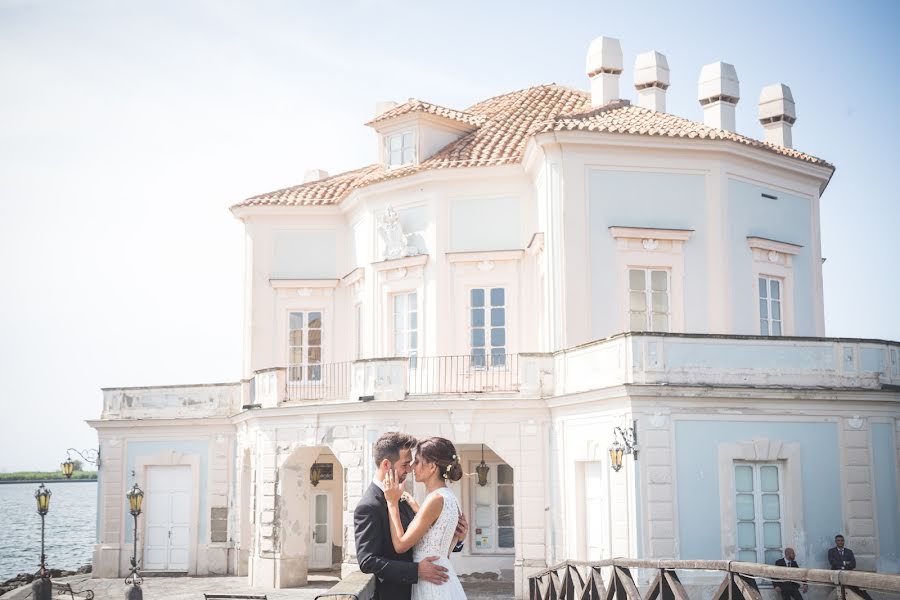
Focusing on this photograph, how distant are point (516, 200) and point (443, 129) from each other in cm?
323

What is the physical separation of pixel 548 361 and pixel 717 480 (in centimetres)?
451

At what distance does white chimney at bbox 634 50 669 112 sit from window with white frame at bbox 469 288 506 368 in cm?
618

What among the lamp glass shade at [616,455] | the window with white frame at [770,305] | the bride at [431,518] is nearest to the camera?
the bride at [431,518]

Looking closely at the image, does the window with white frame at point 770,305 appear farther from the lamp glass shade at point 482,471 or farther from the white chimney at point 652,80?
the lamp glass shade at point 482,471

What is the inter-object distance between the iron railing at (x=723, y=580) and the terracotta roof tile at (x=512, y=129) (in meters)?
10.3

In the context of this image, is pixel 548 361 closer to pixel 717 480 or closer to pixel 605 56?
pixel 717 480

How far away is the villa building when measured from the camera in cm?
1852

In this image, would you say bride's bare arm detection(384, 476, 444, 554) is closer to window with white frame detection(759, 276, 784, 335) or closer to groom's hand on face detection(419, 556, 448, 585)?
groom's hand on face detection(419, 556, 448, 585)

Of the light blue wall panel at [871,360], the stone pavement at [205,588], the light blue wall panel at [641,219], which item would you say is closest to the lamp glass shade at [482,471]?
the stone pavement at [205,588]

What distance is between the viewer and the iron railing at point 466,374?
23.2 meters

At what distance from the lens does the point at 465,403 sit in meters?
21.7

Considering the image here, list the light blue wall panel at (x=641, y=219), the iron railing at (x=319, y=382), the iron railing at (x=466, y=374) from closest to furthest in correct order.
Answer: the light blue wall panel at (x=641, y=219), the iron railing at (x=466, y=374), the iron railing at (x=319, y=382)

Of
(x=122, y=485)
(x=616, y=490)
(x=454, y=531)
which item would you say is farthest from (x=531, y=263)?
(x=454, y=531)

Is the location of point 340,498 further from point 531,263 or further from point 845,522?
point 845,522
